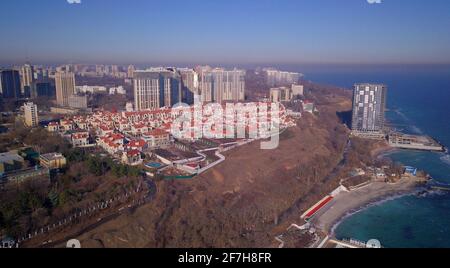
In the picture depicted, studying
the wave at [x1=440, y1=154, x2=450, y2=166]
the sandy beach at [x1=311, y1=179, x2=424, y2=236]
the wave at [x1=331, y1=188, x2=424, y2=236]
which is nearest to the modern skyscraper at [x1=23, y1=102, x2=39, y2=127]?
the sandy beach at [x1=311, y1=179, x2=424, y2=236]

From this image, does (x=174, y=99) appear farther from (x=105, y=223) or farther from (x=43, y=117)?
(x=105, y=223)

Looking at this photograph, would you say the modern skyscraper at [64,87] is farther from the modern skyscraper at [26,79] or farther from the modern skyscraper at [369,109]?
the modern skyscraper at [369,109]

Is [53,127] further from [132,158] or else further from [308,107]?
[308,107]

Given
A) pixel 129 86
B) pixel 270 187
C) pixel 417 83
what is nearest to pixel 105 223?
pixel 270 187

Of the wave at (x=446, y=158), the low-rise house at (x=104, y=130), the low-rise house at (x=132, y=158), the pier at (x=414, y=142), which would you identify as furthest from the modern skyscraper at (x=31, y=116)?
the wave at (x=446, y=158)
